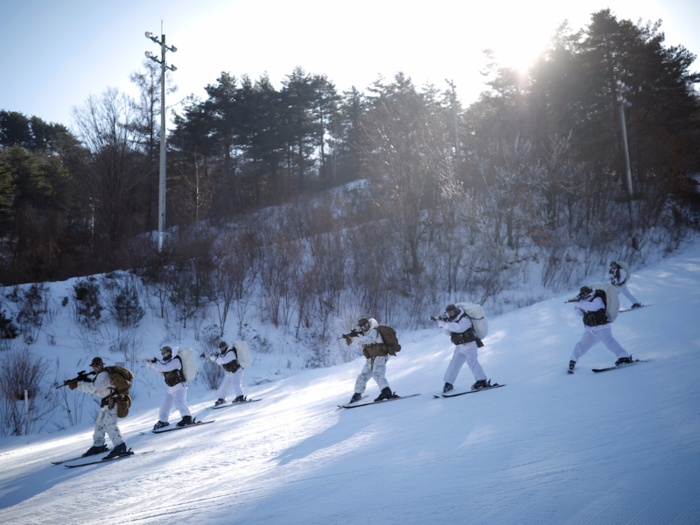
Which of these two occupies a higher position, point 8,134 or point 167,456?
point 8,134

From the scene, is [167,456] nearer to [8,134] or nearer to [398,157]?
[398,157]

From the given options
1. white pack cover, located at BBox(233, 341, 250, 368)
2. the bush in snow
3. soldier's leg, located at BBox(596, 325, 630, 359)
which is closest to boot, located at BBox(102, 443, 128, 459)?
white pack cover, located at BBox(233, 341, 250, 368)

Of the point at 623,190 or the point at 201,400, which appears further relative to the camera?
the point at 623,190

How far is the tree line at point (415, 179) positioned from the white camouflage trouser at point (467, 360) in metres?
13.3

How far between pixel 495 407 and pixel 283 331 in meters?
14.8

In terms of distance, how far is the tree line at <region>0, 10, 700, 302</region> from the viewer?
25.5 metres

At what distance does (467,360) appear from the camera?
9.14 m

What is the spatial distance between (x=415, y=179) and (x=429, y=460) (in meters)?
21.8

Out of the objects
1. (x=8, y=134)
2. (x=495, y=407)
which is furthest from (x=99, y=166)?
(x=8, y=134)

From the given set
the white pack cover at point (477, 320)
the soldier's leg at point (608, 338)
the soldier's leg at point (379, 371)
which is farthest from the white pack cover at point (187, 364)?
the soldier's leg at point (608, 338)

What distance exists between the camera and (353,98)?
168 ft

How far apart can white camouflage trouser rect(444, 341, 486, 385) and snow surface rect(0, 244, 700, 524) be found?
0.59 m

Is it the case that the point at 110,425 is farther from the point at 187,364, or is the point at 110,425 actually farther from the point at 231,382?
the point at 231,382

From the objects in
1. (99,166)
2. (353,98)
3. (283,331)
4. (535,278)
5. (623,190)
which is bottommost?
(283,331)
